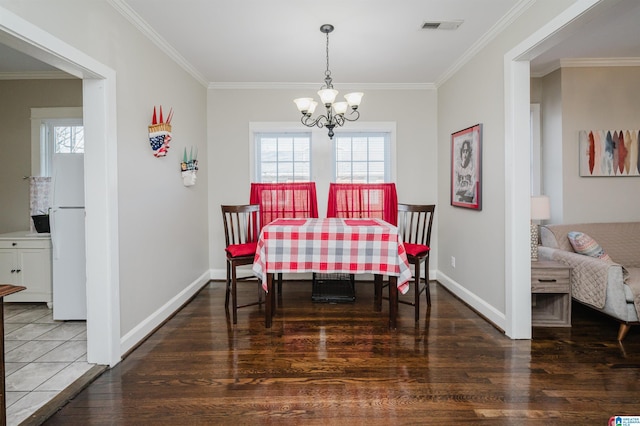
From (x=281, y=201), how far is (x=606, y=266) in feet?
10.4

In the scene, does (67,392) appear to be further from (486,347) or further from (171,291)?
(486,347)

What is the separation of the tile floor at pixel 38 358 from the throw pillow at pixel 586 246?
407 centimetres

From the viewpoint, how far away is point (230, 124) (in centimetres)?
450

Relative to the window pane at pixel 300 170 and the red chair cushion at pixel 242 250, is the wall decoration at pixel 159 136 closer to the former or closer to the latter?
the red chair cushion at pixel 242 250

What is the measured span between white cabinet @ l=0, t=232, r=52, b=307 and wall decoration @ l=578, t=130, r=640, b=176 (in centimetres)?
578

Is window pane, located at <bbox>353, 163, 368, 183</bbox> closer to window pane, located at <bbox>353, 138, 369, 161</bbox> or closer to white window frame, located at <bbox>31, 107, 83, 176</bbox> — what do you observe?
window pane, located at <bbox>353, 138, 369, 161</bbox>

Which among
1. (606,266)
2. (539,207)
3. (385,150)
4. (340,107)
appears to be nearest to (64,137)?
(340,107)

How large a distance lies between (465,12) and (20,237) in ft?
15.1

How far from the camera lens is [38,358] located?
2.48 m

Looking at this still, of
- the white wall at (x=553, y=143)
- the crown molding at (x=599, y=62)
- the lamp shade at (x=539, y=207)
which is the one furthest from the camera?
the white wall at (x=553, y=143)

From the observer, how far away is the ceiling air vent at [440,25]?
2.85 meters

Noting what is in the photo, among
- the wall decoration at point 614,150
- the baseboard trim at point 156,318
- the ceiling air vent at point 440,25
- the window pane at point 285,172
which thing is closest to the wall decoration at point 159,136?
the baseboard trim at point 156,318

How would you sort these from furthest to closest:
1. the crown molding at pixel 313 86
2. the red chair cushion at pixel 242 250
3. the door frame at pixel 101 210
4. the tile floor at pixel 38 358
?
1. the crown molding at pixel 313 86
2. the red chair cushion at pixel 242 250
3. the door frame at pixel 101 210
4. the tile floor at pixel 38 358

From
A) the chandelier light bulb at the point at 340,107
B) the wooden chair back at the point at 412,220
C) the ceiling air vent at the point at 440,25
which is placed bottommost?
the wooden chair back at the point at 412,220
